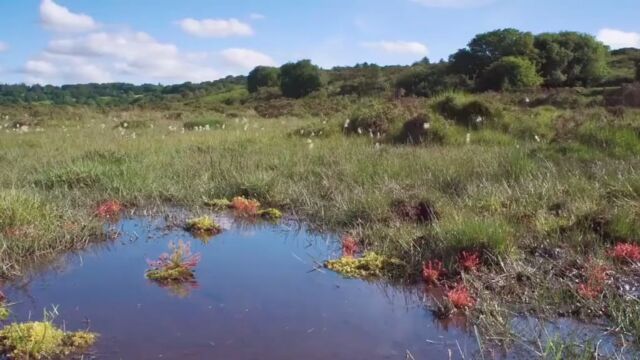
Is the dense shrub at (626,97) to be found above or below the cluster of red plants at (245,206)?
above

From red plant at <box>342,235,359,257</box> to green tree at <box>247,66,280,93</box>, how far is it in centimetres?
5784

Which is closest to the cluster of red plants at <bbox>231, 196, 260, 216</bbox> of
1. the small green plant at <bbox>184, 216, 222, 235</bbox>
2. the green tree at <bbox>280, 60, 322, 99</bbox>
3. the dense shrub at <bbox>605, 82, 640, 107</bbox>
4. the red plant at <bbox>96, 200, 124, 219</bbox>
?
the small green plant at <bbox>184, 216, 222, 235</bbox>

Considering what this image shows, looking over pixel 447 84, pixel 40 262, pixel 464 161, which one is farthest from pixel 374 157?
pixel 447 84

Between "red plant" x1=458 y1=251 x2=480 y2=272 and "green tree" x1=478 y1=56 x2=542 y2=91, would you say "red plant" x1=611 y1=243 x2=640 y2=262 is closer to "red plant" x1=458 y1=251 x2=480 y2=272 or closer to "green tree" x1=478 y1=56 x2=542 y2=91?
"red plant" x1=458 y1=251 x2=480 y2=272

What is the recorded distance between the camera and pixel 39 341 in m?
3.61

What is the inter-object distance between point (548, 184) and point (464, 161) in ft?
7.07

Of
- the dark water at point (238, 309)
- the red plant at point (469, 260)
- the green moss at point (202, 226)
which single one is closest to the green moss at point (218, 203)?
the green moss at point (202, 226)

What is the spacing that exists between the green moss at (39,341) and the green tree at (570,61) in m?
34.2

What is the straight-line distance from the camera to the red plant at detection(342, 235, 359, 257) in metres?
5.71

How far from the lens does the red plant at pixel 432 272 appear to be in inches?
194

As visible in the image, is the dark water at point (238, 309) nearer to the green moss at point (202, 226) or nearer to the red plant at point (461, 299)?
the red plant at point (461, 299)

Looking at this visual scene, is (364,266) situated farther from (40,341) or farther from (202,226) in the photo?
(40,341)

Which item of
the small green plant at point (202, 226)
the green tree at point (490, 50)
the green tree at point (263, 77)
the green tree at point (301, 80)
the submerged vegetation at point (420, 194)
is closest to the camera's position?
the submerged vegetation at point (420, 194)

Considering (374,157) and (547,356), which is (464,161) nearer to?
(374,157)
